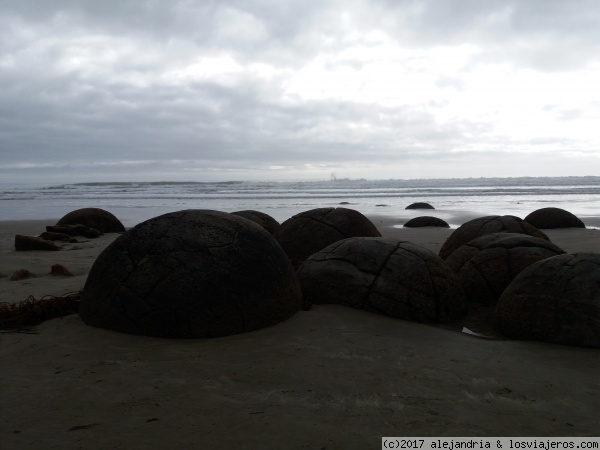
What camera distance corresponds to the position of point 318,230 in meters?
7.74

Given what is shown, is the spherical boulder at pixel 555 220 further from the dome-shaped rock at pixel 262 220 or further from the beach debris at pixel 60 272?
the beach debris at pixel 60 272

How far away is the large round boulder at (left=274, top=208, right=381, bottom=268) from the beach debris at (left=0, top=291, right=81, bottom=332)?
3.29 meters

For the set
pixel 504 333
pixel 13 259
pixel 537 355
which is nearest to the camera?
pixel 537 355

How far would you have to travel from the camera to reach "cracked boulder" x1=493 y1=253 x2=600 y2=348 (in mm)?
4156

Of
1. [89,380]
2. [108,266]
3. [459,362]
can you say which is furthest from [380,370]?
[108,266]

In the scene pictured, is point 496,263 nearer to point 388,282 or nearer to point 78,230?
point 388,282

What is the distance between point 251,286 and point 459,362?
176 centimetres

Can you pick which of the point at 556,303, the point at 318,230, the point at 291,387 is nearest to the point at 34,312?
the point at 291,387

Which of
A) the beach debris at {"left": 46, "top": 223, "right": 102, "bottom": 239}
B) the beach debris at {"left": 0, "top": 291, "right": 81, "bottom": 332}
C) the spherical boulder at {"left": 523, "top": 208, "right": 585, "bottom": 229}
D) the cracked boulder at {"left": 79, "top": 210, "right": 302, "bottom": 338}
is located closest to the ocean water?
the spherical boulder at {"left": 523, "top": 208, "right": 585, "bottom": 229}

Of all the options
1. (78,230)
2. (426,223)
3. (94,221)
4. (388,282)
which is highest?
(388,282)

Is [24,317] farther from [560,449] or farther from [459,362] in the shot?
[560,449]

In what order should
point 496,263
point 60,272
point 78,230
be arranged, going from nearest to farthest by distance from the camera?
point 496,263 → point 60,272 → point 78,230

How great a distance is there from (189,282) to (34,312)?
1.61 m

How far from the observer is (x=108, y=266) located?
457 cm
